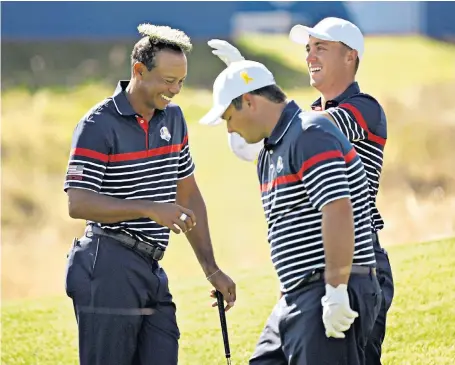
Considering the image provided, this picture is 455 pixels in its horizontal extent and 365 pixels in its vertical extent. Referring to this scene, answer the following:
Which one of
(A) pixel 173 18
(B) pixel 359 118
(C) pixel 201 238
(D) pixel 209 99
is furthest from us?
(A) pixel 173 18

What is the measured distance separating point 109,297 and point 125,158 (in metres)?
0.64

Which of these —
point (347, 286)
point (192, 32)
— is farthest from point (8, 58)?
point (347, 286)

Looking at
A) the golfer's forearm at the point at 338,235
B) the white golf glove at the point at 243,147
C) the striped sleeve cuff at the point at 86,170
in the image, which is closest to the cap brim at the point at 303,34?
the white golf glove at the point at 243,147

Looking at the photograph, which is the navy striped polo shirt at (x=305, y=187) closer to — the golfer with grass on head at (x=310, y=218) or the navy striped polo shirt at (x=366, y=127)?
the golfer with grass on head at (x=310, y=218)

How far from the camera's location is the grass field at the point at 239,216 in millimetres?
7410

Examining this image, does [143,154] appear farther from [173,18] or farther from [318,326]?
[173,18]

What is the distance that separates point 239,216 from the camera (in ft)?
64.0

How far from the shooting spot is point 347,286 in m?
4.07

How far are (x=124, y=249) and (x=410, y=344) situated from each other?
2640 millimetres

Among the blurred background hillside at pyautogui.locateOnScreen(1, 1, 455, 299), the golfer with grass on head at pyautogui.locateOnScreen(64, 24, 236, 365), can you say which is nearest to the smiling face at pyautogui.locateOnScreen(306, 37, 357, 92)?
the golfer with grass on head at pyautogui.locateOnScreen(64, 24, 236, 365)

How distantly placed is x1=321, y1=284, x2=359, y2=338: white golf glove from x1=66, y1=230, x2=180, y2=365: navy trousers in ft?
3.80

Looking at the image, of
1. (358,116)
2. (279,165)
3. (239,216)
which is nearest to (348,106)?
(358,116)

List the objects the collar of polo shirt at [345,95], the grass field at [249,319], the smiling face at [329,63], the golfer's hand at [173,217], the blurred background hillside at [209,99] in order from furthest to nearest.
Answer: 1. the blurred background hillside at [209,99]
2. the grass field at [249,319]
3. the smiling face at [329,63]
4. the collar of polo shirt at [345,95]
5. the golfer's hand at [173,217]

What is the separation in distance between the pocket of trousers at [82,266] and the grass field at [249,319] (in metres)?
2.18
